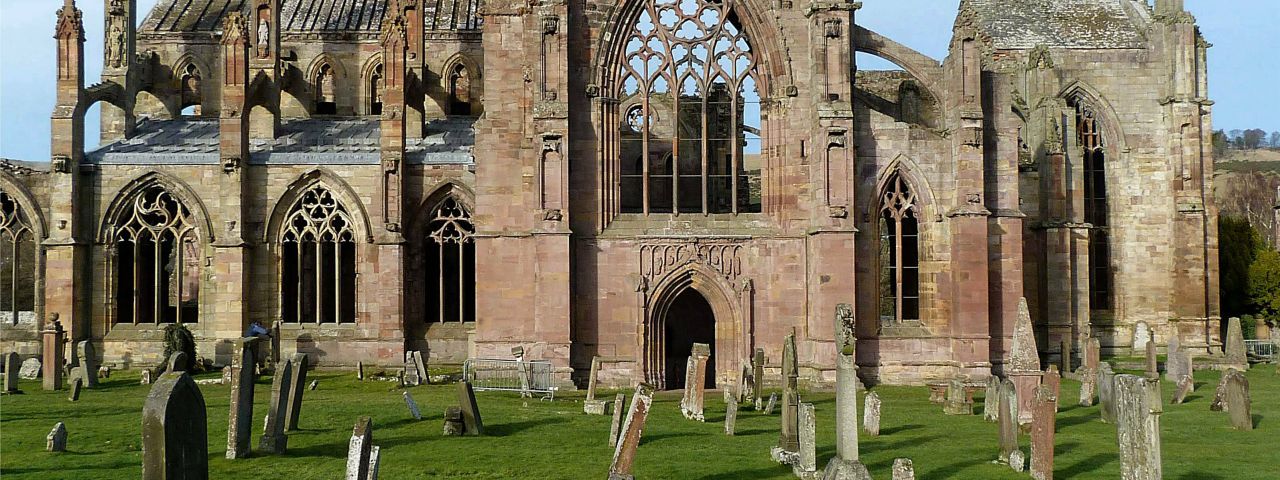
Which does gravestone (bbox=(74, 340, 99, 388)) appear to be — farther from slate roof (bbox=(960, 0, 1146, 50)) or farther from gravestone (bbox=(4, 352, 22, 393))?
slate roof (bbox=(960, 0, 1146, 50))

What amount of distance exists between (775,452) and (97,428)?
10.8 metres

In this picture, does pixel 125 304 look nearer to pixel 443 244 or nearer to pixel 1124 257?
pixel 443 244

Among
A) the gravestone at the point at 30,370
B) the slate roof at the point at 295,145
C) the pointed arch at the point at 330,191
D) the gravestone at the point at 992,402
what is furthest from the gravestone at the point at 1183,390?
the gravestone at the point at 30,370

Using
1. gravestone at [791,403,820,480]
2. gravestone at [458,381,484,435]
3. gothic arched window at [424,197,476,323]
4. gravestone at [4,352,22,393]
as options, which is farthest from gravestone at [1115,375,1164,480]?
gothic arched window at [424,197,476,323]

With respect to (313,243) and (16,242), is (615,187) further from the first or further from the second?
(16,242)

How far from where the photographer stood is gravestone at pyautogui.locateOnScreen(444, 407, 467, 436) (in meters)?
19.1

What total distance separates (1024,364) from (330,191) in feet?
73.2

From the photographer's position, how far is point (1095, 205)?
4116cm

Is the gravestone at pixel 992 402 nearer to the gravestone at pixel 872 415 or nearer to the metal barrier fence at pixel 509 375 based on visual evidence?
the gravestone at pixel 872 415

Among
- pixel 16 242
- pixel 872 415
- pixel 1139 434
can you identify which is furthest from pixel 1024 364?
pixel 16 242

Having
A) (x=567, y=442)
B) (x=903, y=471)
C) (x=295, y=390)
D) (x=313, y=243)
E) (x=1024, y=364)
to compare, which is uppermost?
(x=313, y=243)

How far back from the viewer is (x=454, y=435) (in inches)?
753

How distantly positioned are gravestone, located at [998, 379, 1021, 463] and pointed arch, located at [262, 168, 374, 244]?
21059 mm

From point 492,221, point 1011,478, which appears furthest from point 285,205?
point 1011,478
